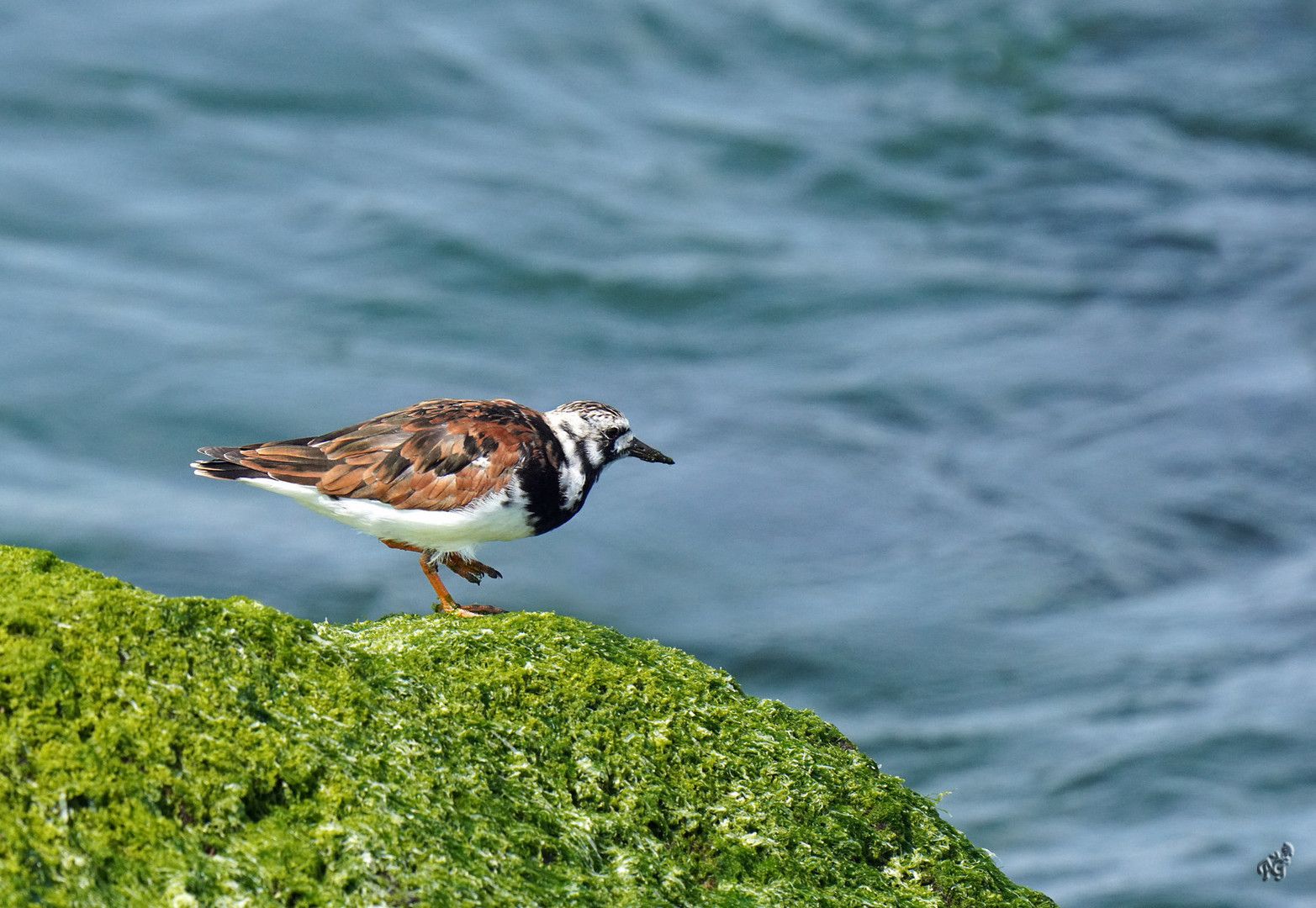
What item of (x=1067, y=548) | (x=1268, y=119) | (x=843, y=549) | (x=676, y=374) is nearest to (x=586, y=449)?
(x=843, y=549)

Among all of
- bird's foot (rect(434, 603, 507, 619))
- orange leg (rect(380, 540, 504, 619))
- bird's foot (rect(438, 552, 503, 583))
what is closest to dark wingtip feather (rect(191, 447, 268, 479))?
orange leg (rect(380, 540, 504, 619))

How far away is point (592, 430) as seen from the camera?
750cm

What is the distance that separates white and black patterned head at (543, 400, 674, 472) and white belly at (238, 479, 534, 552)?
634 millimetres

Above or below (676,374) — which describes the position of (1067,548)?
below

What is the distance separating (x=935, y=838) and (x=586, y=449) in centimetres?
351

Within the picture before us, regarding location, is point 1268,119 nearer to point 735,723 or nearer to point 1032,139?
point 1032,139

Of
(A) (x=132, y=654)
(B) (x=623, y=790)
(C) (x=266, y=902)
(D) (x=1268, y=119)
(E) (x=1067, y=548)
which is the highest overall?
(D) (x=1268, y=119)

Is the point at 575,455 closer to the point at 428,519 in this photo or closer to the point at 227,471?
the point at 428,519

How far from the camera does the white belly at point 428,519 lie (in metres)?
6.79

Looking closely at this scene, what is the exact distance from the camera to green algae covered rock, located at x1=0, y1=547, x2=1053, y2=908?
11.0ft

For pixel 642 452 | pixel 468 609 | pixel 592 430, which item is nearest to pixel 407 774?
pixel 468 609

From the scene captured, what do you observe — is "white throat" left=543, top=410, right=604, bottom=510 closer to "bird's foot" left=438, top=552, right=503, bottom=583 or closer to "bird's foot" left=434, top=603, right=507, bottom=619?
"bird's foot" left=438, top=552, right=503, bottom=583

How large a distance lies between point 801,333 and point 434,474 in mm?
12693

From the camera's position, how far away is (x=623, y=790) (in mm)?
4277
